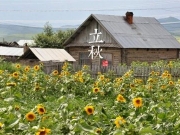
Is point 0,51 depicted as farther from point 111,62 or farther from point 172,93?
point 172,93

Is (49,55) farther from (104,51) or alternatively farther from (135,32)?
(135,32)

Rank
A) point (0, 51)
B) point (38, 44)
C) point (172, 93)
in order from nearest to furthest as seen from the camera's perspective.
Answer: point (172, 93)
point (0, 51)
point (38, 44)

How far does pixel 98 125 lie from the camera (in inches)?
178

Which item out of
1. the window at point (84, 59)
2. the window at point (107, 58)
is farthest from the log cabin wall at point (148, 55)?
the window at point (84, 59)

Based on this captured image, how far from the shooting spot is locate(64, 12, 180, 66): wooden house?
2877 cm

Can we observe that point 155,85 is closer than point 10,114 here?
No

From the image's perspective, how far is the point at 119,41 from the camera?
27.9 meters

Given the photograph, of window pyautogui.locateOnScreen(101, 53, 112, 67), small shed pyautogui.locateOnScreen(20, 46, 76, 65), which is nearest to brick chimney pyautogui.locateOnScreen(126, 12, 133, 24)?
window pyautogui.locateOnScreen(101, 53, 112, 67)

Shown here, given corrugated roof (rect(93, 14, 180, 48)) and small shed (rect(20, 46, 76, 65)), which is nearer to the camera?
small shed (rect(20, 46, 76, 65))

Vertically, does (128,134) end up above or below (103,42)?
below

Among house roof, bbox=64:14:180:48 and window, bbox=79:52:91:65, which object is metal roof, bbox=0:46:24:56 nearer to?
house roof, bbox=64:14:180:48

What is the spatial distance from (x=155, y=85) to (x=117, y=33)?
62.3 ft

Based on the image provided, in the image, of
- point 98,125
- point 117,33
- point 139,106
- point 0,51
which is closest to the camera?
point 98,125

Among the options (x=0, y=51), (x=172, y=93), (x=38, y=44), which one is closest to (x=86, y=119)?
(x=172, y=93)
